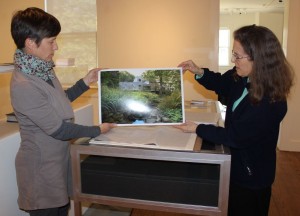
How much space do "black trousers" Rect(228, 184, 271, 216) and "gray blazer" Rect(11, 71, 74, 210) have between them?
0.76 metres

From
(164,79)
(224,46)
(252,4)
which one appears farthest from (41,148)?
(224,46)

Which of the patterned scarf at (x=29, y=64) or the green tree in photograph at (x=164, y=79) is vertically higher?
the patterned scarf at (x=29, y=64)

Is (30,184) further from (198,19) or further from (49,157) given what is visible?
(198,19)

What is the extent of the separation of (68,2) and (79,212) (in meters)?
3.16

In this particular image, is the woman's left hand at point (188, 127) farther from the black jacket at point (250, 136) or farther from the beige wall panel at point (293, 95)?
the beige wall panel at point (293, 95)

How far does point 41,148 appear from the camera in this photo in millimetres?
1194

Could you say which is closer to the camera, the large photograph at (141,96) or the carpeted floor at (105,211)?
the large photograph at (141,96)

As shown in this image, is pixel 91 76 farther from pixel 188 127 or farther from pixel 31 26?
pixel 188 127

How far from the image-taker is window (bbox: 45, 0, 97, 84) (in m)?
3.73

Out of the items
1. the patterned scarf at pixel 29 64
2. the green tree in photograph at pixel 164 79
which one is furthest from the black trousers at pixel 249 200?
the patterned scarf at pixel 29 64

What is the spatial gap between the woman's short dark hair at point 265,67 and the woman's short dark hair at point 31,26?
2.62 feet

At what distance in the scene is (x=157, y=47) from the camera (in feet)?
11.6

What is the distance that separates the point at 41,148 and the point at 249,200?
36.5 inches

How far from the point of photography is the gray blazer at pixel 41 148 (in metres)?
1.12
